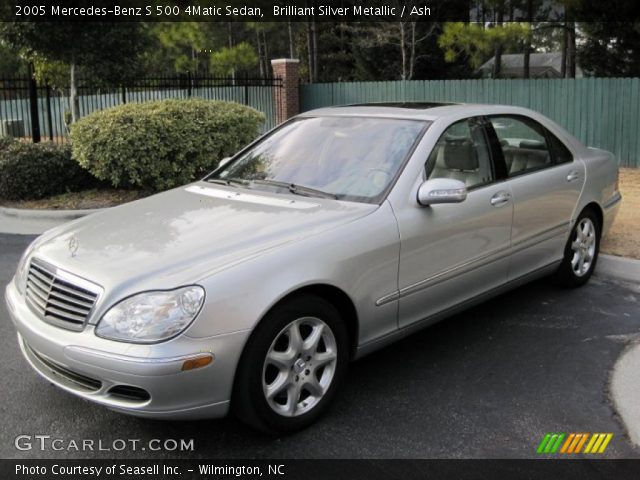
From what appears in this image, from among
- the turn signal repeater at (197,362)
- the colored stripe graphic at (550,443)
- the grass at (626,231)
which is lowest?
the colored stripe graphic at (550,443)

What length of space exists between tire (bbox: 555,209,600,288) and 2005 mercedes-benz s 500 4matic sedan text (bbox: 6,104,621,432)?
27 cm

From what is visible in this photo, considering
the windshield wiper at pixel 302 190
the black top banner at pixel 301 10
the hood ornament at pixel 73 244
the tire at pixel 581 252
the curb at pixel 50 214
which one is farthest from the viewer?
the black top banner at pixel 301 10

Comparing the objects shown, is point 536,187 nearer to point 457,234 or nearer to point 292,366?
point 457,234

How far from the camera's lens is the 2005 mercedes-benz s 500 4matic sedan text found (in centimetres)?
298

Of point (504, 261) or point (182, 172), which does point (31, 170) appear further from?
point (504, 261)

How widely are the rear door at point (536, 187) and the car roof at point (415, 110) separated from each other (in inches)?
4.4

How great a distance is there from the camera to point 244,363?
121 inches

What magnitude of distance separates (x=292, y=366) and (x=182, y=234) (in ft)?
2.94

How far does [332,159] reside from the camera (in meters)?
4.30

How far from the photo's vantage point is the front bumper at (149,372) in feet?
9.44

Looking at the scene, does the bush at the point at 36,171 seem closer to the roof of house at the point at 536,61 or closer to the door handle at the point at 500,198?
the door handle at the point at 500,198

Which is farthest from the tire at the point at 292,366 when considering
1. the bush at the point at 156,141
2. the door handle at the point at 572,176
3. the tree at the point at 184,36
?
the tree at the point at 184,36

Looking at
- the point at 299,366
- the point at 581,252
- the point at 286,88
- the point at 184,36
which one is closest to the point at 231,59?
the point at 184,36

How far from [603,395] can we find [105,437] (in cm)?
273
